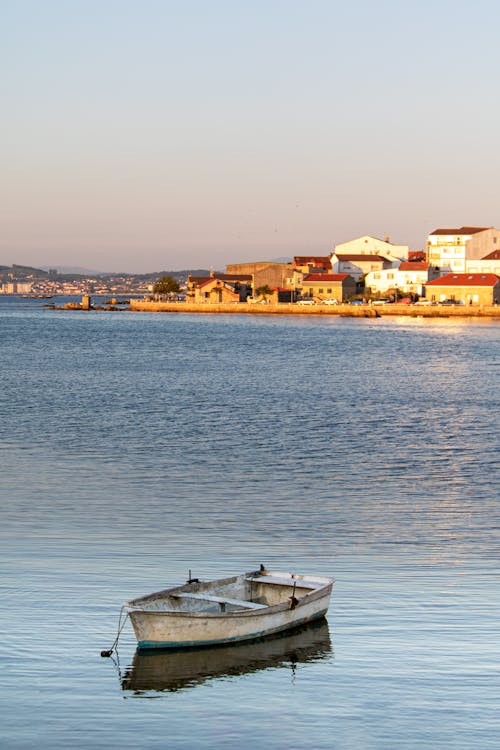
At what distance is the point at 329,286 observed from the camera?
14962 centimetres

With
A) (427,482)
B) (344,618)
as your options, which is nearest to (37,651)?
(344,618)

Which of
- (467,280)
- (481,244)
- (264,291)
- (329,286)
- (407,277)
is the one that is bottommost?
(264,291)

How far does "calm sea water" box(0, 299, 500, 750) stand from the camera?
10250 mm

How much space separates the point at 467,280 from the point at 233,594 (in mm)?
126439

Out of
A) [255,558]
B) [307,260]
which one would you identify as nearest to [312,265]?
[307,260]

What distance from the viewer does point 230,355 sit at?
7312 cm

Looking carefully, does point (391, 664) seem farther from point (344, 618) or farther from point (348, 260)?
point (348, 260)

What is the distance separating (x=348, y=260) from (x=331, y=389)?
106887 millimetres

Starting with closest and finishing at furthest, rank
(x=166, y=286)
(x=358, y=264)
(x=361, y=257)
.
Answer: (x=358, y=264) → (x=361, y=257) → (x=166, y=286)

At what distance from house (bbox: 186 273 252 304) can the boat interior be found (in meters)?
147

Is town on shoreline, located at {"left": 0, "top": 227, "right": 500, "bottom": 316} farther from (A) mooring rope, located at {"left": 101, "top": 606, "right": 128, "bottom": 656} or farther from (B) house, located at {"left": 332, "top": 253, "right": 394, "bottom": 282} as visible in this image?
(A) mooring rope, located at {"left": 101, "top": 606, "right": 128, "bottom": 656}

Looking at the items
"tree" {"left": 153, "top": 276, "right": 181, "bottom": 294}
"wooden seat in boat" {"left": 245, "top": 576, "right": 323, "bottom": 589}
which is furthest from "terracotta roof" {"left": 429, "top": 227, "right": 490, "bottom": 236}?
"wooden seat in boat" {"left": 245, "top": 576, "right": 323, "bottom": 589}

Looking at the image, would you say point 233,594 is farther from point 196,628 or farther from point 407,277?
point 407,277

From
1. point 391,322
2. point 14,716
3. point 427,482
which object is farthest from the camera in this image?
point 391,322
